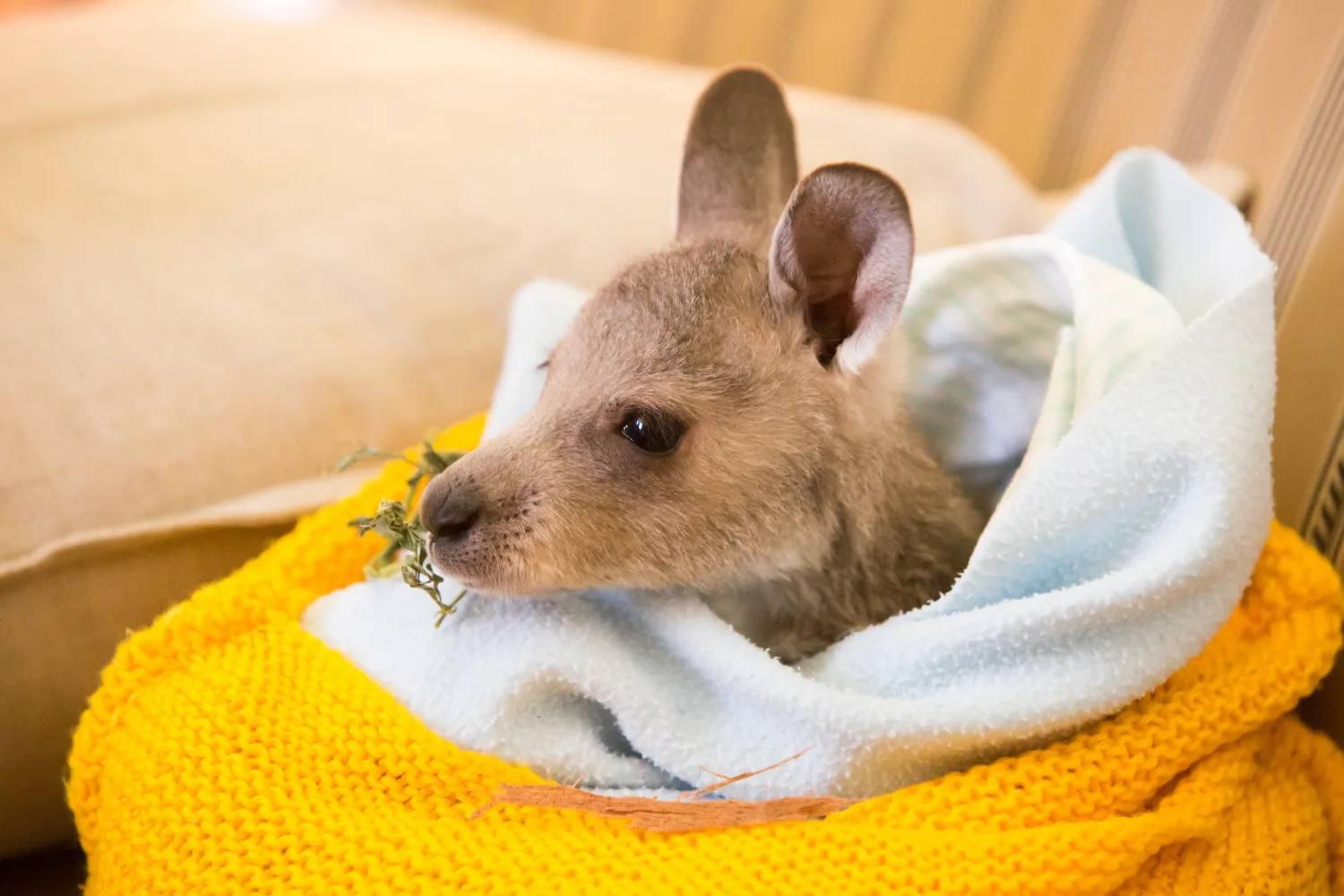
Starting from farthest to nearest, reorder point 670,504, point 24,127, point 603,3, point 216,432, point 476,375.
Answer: point 603,3, point 24,127, point 476,375, point 216,432, point 670,504

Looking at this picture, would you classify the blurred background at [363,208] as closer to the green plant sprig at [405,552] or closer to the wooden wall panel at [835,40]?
the wooden wall panel at [835,40]

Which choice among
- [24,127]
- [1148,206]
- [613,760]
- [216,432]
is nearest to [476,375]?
[216,432]

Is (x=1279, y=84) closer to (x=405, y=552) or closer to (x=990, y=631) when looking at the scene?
(x=990, y=631)

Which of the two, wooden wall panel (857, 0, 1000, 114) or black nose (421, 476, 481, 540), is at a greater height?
wooden wall panel (857, 0, 1000, 114)

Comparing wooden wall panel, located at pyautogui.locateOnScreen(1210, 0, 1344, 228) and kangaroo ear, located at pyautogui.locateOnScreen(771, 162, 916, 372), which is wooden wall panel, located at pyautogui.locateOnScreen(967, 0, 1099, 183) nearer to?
wooden wall panel, located at pyautogui.locateOnScreen(1210, 0, 1344, 228)

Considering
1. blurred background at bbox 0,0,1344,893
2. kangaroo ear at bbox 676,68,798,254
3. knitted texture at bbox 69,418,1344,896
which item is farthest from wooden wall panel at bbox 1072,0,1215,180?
knitted texture at bbox 69,418,1344,896

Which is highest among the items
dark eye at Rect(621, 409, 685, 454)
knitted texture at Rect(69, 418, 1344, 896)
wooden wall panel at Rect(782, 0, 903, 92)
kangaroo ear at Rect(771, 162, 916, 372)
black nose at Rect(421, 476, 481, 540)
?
wooden wall panel at Rect(782, 0, 903, 92)

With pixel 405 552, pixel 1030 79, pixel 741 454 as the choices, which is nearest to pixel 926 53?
pixel 1030 79

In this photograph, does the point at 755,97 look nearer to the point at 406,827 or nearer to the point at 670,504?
the point at 670,504
